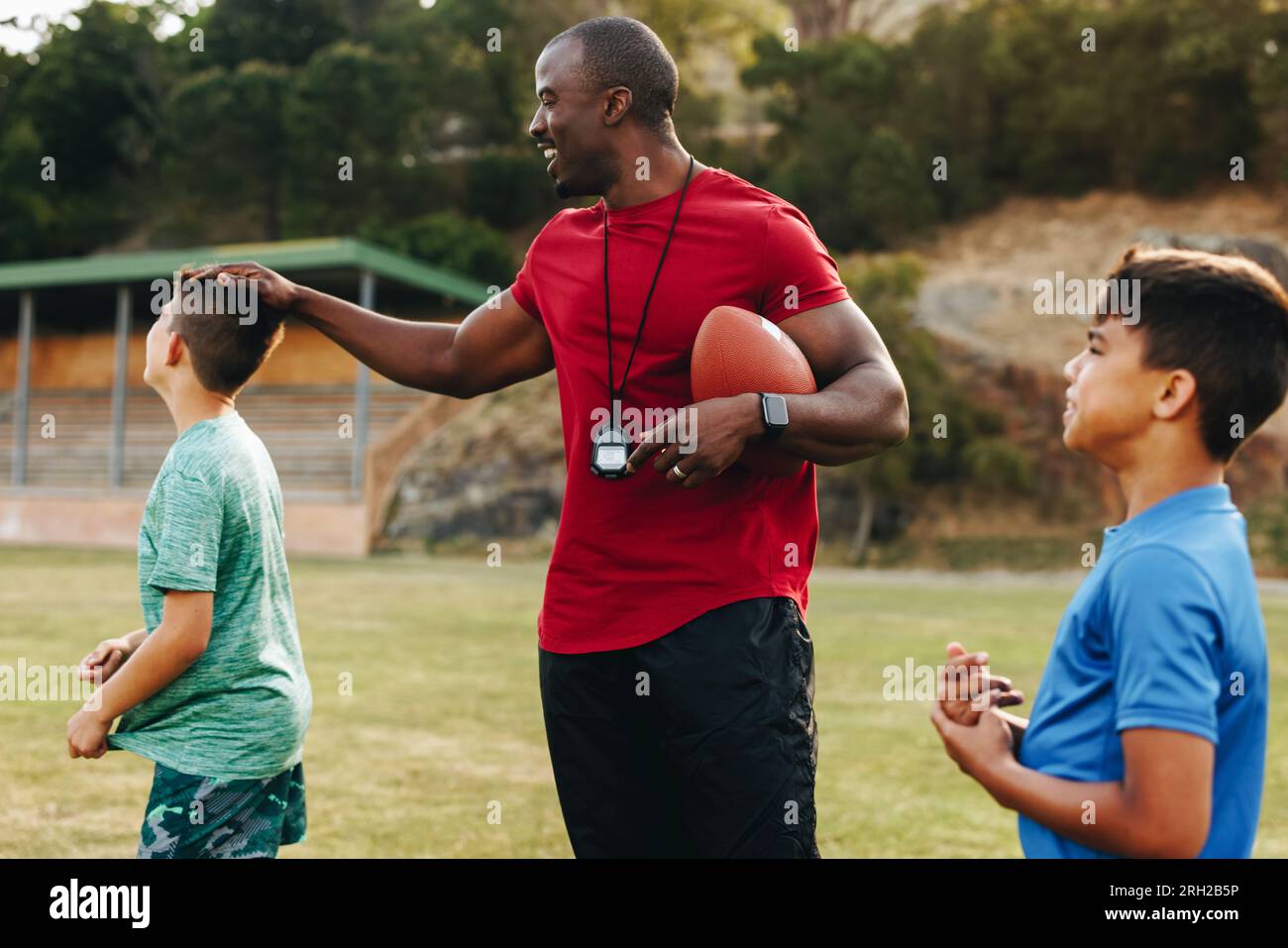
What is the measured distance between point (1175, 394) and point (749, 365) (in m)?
0.80

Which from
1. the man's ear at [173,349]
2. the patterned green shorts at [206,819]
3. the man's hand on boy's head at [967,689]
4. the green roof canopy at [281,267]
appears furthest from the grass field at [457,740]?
the green roof canopy at [281,267]

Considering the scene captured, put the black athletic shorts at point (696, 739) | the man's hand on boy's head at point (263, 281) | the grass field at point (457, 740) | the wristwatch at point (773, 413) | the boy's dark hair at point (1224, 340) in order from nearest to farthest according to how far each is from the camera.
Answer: the boy's dark hair at point (1224, 340) → the wristwatch at point (773, 413) → the black athletic shorts at point (696, 739) → the man's hand on boy's head at point (263, 281) → the grass field at point (457, 740)

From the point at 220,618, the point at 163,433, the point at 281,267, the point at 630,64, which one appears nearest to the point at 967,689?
the point at 630,64

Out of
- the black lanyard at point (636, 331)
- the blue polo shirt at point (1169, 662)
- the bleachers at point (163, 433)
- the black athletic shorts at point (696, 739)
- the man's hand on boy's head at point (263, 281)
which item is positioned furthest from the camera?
the bleachers at point (163, 433)

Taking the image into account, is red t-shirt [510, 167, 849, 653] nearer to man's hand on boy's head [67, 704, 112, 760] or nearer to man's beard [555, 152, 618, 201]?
man's beard [555, 152, 618, 201]

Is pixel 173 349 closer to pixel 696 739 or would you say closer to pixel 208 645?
pixel 208 645

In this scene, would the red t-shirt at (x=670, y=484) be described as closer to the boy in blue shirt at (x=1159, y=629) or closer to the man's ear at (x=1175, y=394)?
the boy in blue shirt at (x=1159, y=629)

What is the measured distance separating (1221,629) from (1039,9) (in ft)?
131

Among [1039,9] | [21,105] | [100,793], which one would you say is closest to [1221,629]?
[100,793]

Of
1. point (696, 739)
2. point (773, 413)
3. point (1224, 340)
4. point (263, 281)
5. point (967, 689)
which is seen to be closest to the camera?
point (1224, 340)

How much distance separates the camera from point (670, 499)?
268 centimetres

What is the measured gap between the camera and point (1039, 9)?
124ft

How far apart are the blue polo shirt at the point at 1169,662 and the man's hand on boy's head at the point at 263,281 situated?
2.03 metres

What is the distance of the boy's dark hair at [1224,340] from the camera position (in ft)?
6.44
